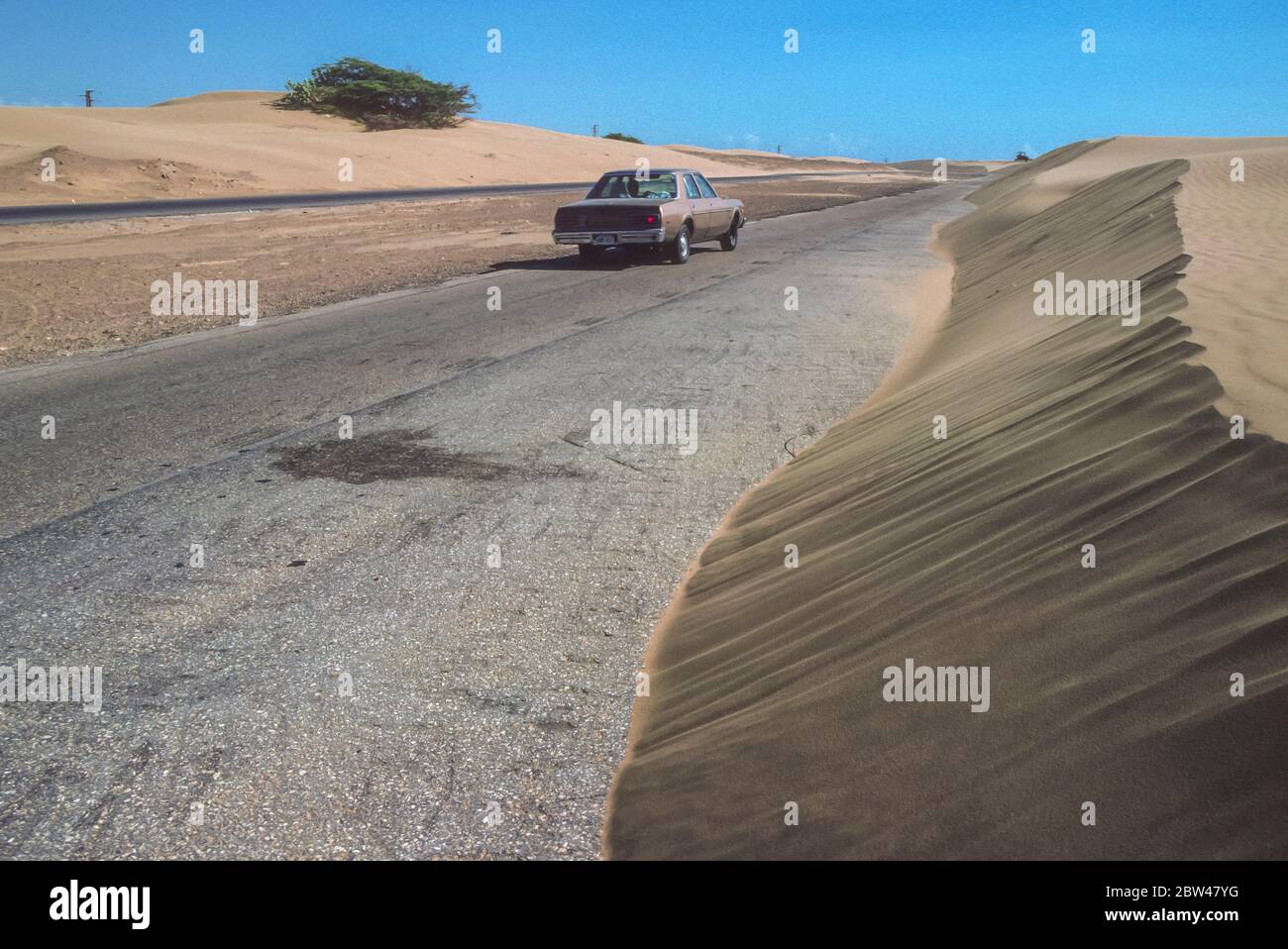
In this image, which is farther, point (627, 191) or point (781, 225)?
point (781, 225)

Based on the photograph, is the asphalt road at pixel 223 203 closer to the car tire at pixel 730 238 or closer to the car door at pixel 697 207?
the car door at pixel 697 207

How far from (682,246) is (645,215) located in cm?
123

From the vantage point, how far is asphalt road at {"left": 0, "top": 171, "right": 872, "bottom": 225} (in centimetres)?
2659

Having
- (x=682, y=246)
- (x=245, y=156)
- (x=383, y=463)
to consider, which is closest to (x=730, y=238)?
(x=682, y=246)

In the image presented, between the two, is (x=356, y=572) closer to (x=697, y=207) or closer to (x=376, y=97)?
(x=697, y=207)

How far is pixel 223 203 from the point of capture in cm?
3384

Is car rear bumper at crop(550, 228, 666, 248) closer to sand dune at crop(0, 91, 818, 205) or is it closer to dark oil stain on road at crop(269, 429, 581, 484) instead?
dark oil stain on road at crop(269, 429, 581, 484)

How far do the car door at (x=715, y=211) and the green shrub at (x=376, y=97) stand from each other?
6385 centimetres

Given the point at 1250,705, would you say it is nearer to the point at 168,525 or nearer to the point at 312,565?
the point at 312,565

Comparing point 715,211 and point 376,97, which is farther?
point 376,97

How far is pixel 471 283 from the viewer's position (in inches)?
667
